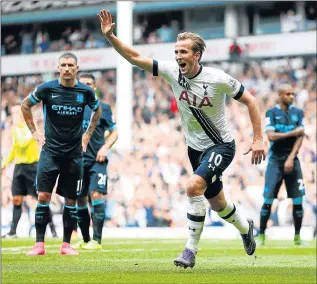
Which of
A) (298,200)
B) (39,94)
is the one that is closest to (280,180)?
(298,200)

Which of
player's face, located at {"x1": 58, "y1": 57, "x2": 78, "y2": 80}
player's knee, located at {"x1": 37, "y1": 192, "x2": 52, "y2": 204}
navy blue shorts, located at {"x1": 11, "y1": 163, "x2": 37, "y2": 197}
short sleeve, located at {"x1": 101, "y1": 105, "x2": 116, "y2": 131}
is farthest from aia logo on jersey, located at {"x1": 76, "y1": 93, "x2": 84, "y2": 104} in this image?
navy blue shorts, located at {"x1": 11, "y1": 163, "x2": 37, "y2": 197}

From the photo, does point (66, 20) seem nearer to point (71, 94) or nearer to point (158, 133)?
point (158, 133)

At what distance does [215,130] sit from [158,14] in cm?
2851

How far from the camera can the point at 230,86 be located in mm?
8820

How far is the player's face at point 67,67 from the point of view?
11016 millimetres

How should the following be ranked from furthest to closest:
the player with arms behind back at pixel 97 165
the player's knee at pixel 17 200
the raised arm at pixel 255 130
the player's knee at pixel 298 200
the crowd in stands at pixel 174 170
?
1. the crowd in stands at pixel 174 170
2. the player's knee at pixel 17 200
3. the player's knee at pixel 298 200
4. the player with arms behind back at pixel 97 165
5. the raised arm at pixel 255 130

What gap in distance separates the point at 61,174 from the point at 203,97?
123 inches

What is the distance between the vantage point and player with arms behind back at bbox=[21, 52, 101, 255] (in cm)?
1102

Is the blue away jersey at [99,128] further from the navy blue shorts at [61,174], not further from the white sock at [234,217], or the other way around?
the white sock at [234,217]

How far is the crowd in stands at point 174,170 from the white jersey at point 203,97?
9945mm

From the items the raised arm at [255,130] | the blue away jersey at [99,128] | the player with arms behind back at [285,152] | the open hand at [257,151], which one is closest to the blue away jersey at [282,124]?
the player with arms behind back at [285,152]

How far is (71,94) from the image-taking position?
36.4 ft

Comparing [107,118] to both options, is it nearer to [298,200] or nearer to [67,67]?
[67,67]

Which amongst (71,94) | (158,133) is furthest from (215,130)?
(158,133)
